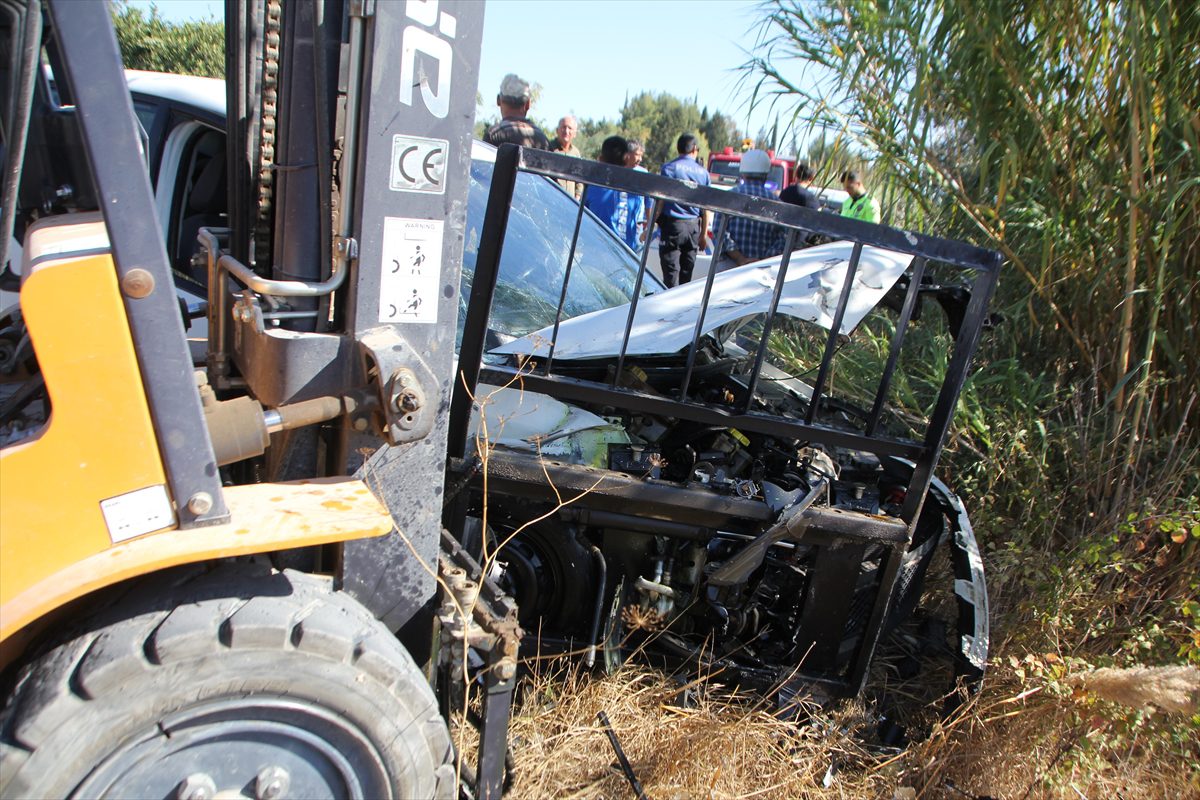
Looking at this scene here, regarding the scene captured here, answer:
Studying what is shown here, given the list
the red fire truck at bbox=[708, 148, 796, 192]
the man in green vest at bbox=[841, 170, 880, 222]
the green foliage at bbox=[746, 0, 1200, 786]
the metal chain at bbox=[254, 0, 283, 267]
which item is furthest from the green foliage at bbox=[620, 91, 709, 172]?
the metal chain at bbox=[254, 0, 283, 267]

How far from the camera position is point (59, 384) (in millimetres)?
1409

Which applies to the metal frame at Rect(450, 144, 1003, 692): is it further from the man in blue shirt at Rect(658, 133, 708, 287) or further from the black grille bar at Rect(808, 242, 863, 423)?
the man in blue shirt at Rect(658, 133, 708, 287)

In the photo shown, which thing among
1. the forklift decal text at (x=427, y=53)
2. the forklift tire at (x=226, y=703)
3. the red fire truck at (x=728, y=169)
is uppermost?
the red fire truck at (x=728, y=169)

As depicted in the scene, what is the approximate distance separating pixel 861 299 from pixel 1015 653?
1667 millimetres

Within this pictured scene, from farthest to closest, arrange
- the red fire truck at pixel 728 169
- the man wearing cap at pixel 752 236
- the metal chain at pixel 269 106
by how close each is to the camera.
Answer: the red fire truck at pixel 728 169
the man wearing cap at pixel 752 236
the metal chain at pixel 269 106

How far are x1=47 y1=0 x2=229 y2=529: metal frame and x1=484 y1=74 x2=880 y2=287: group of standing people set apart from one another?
4.23 meters

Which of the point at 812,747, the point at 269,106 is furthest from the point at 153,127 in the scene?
the point at 812,747

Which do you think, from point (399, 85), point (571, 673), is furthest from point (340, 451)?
point (571, 673)

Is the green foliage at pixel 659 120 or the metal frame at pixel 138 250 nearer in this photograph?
the metal frame at pixel 138 250

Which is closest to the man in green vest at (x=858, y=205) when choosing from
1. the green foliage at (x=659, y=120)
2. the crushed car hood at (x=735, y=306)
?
the crushed car hood at (x=735, y=306)

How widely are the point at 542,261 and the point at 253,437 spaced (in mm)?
1887

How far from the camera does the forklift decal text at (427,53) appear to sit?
1.66 meters

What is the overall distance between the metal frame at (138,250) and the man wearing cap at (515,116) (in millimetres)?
4390

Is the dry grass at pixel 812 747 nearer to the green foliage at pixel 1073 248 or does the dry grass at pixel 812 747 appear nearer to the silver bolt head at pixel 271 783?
the green foliage at pixel 1073 248
